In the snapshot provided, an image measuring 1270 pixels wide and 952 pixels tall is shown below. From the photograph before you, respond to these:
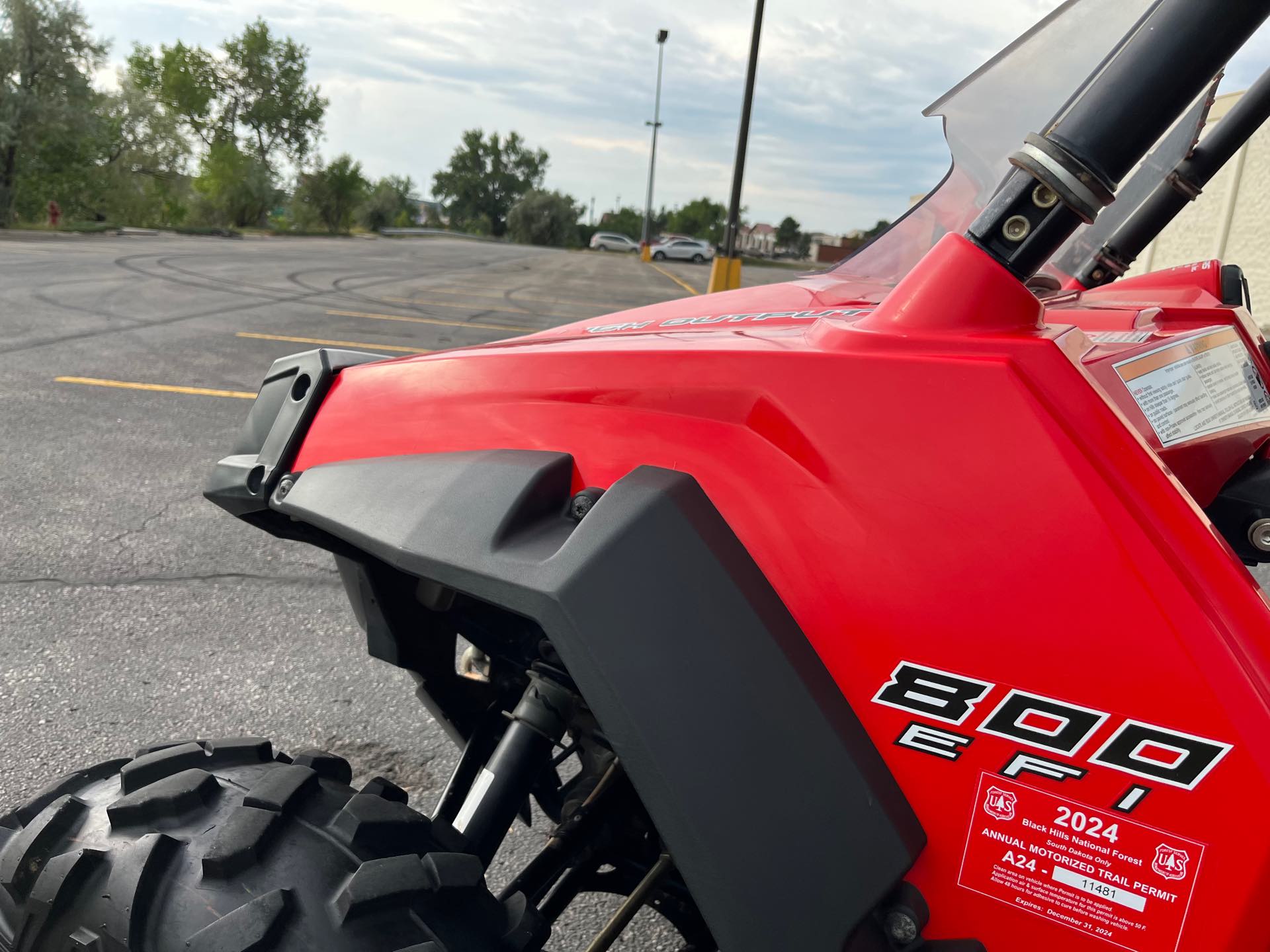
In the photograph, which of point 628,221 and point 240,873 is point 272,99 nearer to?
point 628,221

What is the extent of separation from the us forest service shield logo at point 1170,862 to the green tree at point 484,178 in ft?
325

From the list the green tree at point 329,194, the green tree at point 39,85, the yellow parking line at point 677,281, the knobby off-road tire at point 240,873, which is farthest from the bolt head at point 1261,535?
the green tree at point 329,194

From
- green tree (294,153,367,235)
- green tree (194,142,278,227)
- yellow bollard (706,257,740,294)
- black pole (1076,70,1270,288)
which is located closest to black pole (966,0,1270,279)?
black pole (1076,70,1270,288)

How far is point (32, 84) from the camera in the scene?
3077cm

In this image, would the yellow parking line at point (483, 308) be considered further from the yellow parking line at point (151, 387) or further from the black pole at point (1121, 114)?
the black pole at point (1121, 114)

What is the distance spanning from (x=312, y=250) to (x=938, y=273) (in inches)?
1116

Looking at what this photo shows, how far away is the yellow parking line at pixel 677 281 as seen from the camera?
2268 cm

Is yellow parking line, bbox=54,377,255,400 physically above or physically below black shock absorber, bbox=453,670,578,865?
below

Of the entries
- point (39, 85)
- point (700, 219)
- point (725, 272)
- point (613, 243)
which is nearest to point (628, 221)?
point (700, 219)

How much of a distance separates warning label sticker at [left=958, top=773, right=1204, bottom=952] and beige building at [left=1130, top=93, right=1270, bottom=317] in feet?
29.6

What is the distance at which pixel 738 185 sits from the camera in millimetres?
13727

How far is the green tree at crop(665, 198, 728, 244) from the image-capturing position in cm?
8138

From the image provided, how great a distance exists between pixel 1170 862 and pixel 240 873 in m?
0.93

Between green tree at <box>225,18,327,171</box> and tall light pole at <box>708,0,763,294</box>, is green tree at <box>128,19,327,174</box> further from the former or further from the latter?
tall light pole at <box>708,0,763,294</box>
